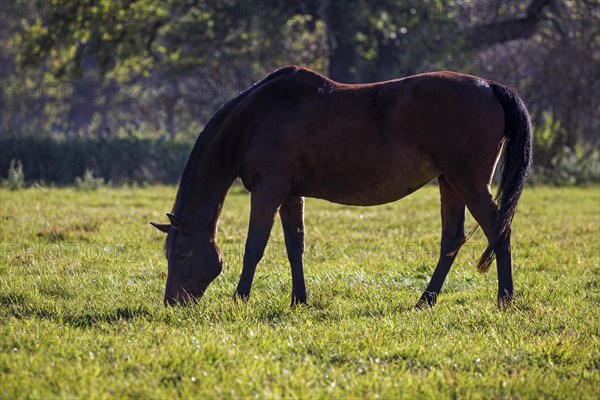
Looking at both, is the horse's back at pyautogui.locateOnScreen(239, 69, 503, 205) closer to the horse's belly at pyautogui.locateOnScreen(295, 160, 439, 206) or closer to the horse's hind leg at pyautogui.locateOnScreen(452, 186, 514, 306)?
the horse's belly at pyautogui.locateOnScreen(295, 160, 439, 206)

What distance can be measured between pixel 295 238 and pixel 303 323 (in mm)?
1286

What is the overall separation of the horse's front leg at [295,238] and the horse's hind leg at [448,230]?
1.15m

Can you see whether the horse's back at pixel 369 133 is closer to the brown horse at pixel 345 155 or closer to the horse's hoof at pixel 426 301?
the brown horse at pixel 345 155

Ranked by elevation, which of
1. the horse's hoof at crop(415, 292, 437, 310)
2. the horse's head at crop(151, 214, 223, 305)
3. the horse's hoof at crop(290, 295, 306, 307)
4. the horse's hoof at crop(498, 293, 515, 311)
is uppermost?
the horse's head at crop(151, 214, 223, 305)

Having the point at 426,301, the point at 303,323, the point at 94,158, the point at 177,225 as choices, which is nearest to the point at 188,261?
the point at 177,225

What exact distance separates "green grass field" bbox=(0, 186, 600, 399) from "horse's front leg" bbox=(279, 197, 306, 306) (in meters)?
0.14

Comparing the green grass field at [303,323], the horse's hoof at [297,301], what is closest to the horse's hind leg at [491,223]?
the green grass field at [303,323]

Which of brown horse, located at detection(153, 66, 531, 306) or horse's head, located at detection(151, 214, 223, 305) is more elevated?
brown horse, located at detection(153, 66, 531, 306)

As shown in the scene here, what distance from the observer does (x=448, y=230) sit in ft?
23.1

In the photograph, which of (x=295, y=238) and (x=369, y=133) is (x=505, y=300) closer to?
(x=369, y=133)

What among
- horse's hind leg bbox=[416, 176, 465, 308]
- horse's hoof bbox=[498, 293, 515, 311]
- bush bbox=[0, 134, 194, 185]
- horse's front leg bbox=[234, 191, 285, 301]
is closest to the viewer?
horse's hoof bbox=[498, 293, 515, 311]

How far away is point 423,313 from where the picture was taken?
20.1 feet

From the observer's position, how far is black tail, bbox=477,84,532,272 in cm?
636

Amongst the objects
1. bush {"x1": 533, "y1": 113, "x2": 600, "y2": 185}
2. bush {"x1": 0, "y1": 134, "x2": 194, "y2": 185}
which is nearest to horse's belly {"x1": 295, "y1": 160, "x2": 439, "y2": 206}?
bush {"x1": 0, "y1": 134, "x2": 194, "y2": 185}
